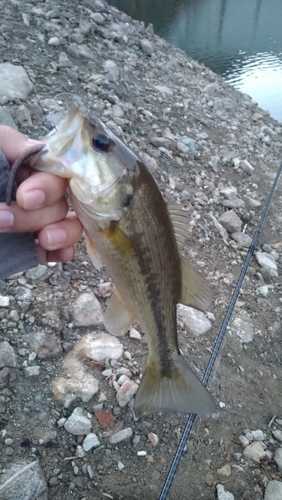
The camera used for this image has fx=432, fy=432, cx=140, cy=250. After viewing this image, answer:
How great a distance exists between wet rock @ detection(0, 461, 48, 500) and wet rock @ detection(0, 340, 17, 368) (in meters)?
0.59

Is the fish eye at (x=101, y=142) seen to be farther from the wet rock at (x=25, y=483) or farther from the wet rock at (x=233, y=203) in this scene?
the wet rock at (x=233, y=203)

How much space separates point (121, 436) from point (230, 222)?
116 inches

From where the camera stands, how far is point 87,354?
9.80 feet

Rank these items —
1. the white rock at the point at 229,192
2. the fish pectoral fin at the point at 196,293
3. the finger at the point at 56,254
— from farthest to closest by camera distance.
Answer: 1. the white rock at the point at 229,192
2. the finger at the point at 56,254
3. the fish pectoral fin at the point at 196,293

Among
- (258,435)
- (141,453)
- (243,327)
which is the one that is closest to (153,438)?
(141,453)

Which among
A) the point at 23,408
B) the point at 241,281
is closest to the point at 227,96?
the point at 241,281

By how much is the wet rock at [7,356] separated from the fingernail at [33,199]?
53.4 inches

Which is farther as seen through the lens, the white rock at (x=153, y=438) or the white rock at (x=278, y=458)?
the white rock at (x=278, y=458)

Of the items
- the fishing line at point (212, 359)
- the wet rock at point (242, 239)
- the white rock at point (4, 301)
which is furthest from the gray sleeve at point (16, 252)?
the wet rock at point (242, 239)

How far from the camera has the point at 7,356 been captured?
8.86 feet

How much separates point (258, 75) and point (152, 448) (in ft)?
45.5

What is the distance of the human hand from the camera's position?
1.65 m

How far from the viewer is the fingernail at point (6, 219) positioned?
1700 mm

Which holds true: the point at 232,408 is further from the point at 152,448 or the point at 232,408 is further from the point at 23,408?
the point at 23,408
